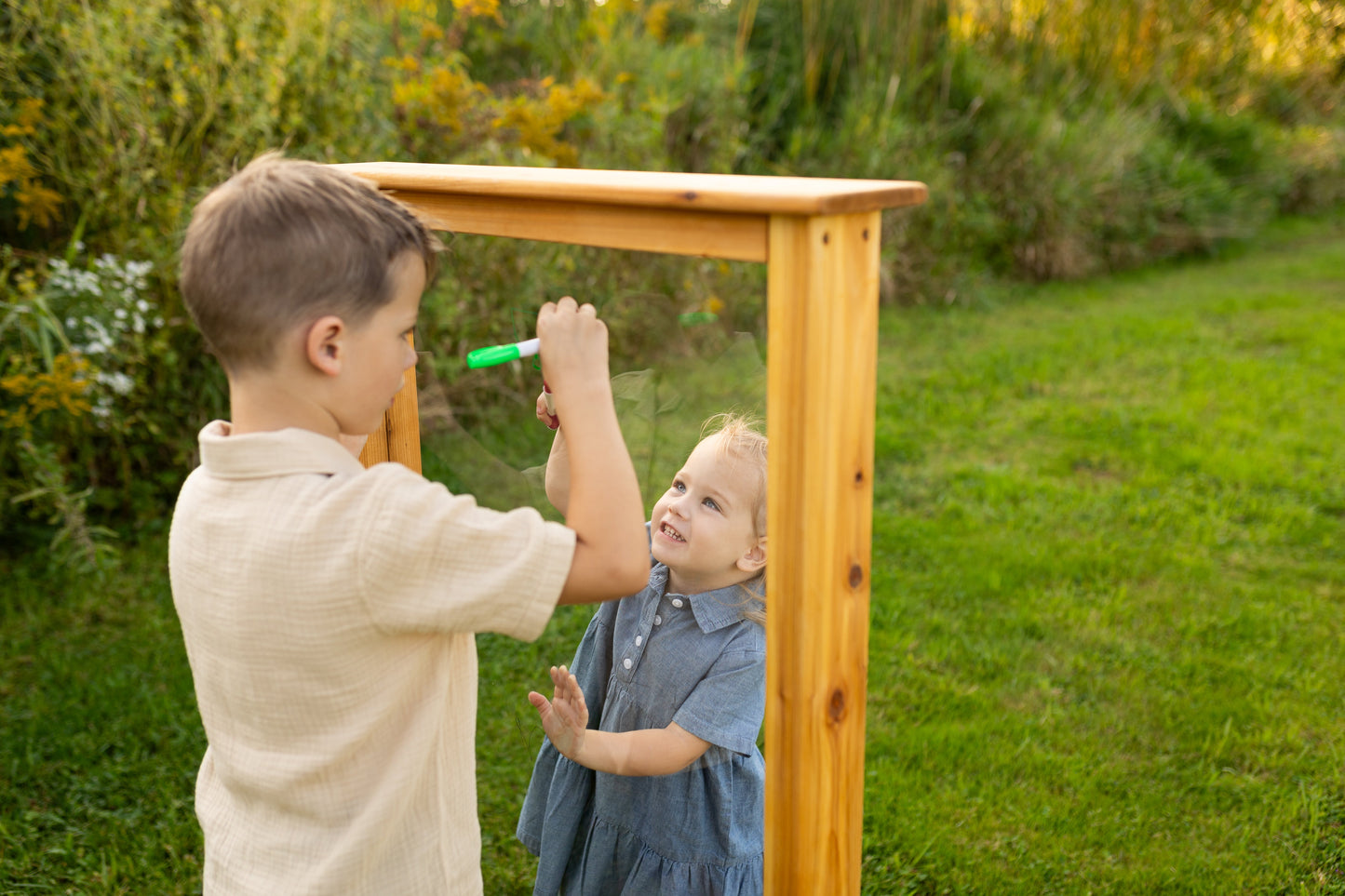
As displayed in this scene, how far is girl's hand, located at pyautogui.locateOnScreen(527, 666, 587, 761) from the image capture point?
1654 millimetres

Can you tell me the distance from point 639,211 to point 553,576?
1.46ft

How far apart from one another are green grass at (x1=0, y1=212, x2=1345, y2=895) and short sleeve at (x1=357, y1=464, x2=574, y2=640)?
1.58 ft

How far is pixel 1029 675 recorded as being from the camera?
3.11 m

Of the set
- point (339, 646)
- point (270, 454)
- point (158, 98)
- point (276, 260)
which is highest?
point (158, 98)

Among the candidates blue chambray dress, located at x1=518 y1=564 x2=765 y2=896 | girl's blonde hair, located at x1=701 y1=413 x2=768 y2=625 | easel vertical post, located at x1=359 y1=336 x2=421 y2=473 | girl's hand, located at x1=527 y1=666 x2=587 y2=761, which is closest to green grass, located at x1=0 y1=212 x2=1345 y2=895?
girl's blonde hair, located at x1=701 y1=413 x2=768 y2=625

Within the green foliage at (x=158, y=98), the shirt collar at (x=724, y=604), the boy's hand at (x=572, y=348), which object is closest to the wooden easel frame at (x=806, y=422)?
the boy's hand at (x=572, y=348)

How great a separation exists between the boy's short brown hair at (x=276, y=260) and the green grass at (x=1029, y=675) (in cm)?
55

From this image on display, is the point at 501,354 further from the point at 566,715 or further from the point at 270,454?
the point at 566,715

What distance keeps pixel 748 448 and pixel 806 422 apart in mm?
430

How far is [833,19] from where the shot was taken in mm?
7527

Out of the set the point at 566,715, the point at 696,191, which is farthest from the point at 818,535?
the point at 566,715

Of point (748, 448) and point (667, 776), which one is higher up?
point (748, 448)

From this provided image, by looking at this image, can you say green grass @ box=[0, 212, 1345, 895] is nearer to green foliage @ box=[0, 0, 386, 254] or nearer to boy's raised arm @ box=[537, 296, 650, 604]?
boy's raised arm @ box=[537, 296, 650, 604]

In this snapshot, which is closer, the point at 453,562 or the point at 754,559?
the point at 453,562
